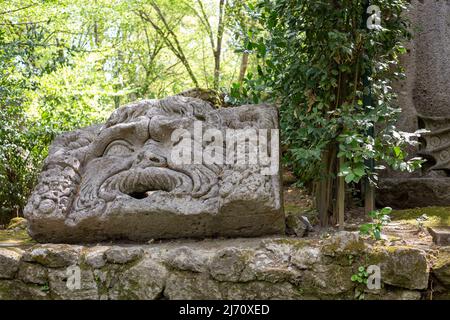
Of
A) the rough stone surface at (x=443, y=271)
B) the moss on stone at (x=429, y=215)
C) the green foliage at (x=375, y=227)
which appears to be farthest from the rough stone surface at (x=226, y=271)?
the moss on stone at (x=429, y=215)

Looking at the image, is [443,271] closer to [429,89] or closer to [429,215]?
[429,215]

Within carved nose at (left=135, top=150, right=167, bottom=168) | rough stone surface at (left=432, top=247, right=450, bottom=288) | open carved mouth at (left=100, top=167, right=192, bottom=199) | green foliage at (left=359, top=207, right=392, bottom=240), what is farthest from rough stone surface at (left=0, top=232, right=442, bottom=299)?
carved nose at (left=135, top=150, right=167, bottom=168)

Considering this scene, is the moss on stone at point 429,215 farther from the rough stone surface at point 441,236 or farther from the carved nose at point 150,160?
the carved nose at point 150,160

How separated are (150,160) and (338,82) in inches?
63.2

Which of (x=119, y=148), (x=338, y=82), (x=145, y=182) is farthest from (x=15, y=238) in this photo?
(x=338, y=82)

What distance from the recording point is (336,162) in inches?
167

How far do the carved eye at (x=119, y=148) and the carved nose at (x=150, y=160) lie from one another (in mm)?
253

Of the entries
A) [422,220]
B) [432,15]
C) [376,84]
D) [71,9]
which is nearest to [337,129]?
[376,84]

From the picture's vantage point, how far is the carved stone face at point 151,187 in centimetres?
375

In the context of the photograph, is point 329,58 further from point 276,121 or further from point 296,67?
point 276,121

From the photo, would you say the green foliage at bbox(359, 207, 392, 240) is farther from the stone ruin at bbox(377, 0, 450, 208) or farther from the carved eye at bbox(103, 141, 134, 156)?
the carved eye at bbox(103, 141, 134, 156)

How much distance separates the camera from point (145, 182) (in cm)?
398

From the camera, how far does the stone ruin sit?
207 inches

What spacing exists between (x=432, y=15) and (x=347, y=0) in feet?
6.49
